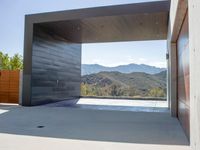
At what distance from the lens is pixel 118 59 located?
3688cm

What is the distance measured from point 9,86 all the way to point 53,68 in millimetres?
2337

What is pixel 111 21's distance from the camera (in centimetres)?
991

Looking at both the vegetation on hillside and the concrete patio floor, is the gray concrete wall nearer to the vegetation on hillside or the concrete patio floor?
the concrete patio floor

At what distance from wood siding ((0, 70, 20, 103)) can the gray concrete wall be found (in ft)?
4.27

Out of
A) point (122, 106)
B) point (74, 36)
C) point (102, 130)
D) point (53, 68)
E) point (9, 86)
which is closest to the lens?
point (102, 130)

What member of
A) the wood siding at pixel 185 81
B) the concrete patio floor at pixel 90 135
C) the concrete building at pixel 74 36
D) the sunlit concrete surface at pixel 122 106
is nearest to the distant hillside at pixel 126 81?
the concrete building at pixel 74 36

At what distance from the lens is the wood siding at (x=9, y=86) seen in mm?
11562

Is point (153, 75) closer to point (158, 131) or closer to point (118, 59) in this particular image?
point (118, 59)

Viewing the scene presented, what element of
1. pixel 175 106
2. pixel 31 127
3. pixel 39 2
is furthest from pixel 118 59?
pixel 31 127

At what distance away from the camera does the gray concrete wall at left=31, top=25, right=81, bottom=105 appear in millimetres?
10811

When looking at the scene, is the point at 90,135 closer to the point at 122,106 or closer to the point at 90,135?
the point at 90,135

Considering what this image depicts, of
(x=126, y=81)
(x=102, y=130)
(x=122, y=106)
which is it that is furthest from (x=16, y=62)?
(x=102, y=130)

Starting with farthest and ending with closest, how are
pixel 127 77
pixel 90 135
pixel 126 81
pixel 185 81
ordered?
pixel 127 77 < pixel 126 81 < pixel 185 81 < pixel 90 135

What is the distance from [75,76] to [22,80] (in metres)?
5.18
